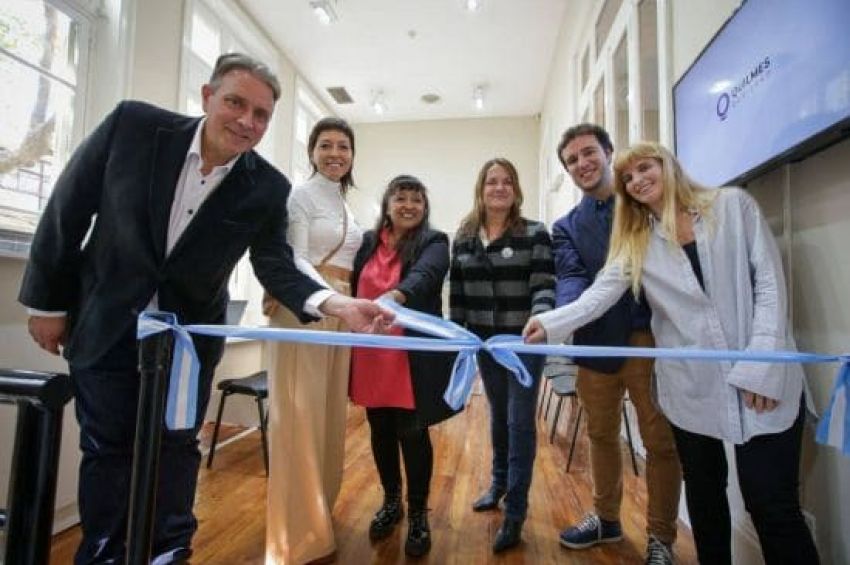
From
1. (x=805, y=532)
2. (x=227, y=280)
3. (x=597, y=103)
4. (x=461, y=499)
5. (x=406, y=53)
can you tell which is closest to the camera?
(x=805, y=532)

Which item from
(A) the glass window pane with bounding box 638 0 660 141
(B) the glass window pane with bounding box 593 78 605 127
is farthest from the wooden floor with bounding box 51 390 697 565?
(B) the glass window pane with bounding box 593 78 605 127

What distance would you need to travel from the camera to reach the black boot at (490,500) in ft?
6.60

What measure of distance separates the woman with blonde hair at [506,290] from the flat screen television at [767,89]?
65 centimetres

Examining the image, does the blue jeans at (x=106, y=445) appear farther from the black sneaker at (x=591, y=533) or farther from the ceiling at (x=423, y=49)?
the ceiling at (x=423, y=49)

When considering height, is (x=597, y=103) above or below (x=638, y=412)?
above

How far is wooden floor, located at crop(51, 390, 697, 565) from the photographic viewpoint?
1.65 metres

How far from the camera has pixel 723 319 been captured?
1109 mm

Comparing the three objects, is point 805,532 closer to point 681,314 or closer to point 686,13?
point 681,314

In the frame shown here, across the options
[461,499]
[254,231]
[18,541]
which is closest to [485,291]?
[254,231]

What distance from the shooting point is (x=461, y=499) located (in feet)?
7.02

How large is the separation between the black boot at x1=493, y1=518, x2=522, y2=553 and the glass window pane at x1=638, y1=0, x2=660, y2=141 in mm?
1926

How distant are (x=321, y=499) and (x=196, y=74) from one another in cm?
352

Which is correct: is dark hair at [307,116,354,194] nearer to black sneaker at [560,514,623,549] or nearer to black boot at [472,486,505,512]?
black boot at [472,486,505,512]

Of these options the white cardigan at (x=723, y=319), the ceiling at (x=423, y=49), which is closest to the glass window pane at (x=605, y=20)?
the ceiling at (x=423, y=49)
